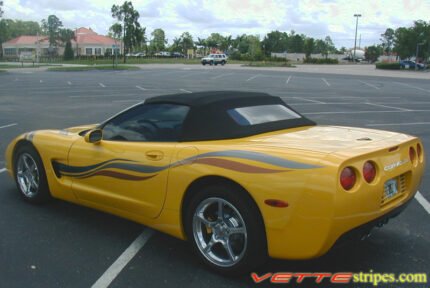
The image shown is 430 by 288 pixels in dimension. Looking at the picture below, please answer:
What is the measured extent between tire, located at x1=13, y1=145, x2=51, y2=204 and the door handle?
1.67 metres

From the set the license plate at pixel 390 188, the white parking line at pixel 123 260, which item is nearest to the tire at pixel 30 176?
the white parking line at pixel 123 260

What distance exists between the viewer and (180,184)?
11.6 ft

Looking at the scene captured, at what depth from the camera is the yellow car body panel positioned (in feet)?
9.61

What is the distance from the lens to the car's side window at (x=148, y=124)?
3.93 metres

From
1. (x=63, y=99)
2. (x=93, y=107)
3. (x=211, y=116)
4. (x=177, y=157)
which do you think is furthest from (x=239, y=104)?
→ (x=63, y=99)

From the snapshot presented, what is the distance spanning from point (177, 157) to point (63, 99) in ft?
48.1

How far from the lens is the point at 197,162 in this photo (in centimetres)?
346

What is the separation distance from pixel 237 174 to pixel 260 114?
1096 mm

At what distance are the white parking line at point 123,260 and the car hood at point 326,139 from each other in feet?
4.55

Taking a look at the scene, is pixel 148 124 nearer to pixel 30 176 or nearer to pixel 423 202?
pixel 30 176

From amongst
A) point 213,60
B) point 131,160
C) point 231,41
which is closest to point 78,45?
point 231,41

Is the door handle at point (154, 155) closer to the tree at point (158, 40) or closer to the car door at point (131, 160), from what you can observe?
the car door at point (131, 160)

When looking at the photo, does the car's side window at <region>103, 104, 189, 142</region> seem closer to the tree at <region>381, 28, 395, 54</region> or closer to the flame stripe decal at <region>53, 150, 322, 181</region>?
the flame stripe decal at <region>53, 150, 322, 181</region>

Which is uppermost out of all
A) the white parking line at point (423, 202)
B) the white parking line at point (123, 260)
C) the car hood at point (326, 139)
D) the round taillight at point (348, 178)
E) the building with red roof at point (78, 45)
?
the building with red roof at point (78, 45)
